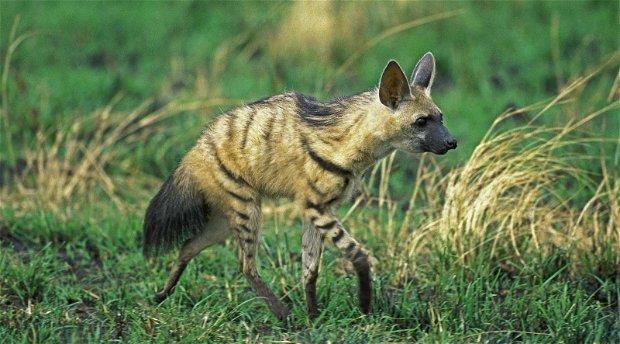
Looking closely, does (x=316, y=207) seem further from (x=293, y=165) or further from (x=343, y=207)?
(x=343, y=207)

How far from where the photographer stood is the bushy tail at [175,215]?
5.46 metres

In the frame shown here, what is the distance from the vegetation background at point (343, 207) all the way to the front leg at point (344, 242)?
0.52 feet

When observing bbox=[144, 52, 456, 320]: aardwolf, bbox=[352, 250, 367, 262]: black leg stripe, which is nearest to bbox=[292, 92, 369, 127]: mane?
bbox=[144, 52, 456, 320]: aardwolf

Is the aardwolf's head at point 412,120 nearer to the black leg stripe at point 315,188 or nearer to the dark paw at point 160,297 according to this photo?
the black leg stripe at point 315,188

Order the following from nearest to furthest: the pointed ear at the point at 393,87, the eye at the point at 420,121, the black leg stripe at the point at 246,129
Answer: the pointed ear at the point at 393,87 → the eye at the point at 420,121 → the black leg stripe at the point at 246,129

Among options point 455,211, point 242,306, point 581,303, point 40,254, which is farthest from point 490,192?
point 40,254

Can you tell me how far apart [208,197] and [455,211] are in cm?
136

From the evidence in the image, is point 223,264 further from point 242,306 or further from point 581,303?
point 581,303

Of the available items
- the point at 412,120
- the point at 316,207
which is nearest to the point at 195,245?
the point at 316,207

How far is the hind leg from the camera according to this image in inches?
219

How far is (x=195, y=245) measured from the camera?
5.58 metres

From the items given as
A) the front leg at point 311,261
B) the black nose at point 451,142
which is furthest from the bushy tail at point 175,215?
the black nose at point 451,142

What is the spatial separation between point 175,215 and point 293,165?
0.69 metres

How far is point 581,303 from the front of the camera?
207 inches
